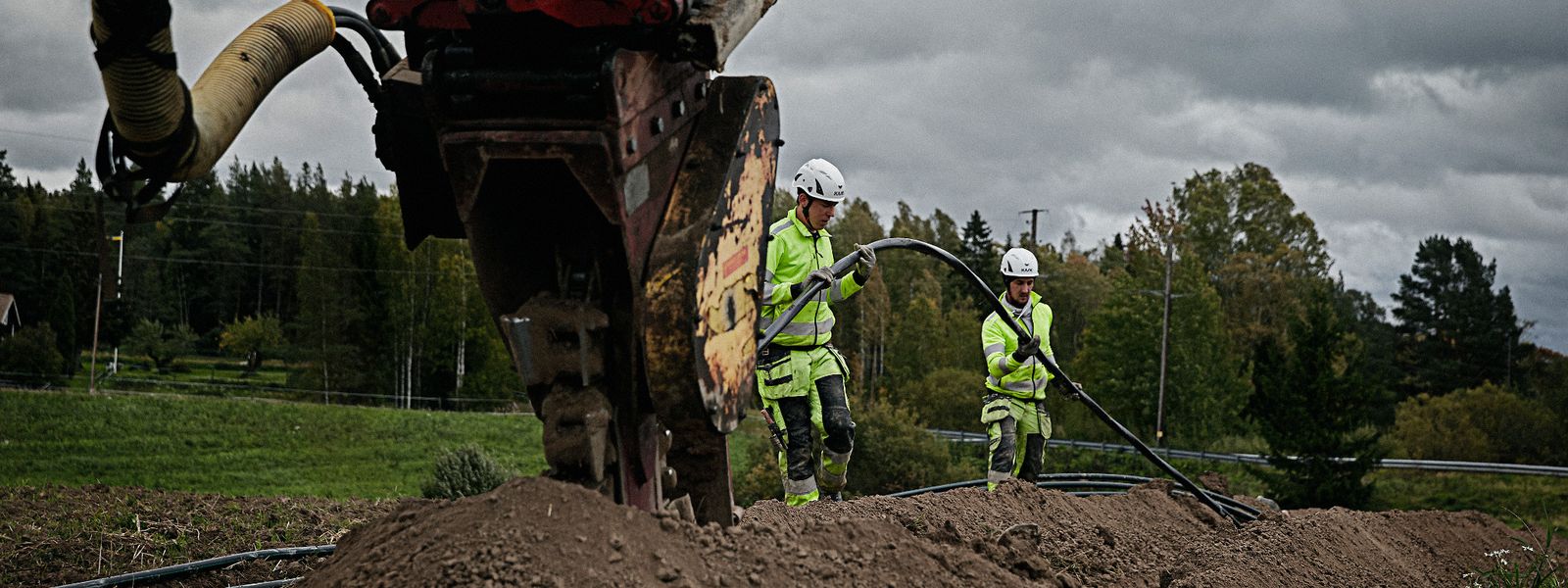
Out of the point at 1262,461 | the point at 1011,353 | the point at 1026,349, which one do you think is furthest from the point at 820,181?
the point at 1262,461

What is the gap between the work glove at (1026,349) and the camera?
10617mm

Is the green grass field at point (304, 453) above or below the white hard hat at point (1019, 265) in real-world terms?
below

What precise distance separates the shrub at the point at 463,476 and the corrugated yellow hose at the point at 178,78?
16068mm

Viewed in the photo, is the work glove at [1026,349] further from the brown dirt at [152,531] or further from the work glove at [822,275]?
the brown dirt at [152,531]

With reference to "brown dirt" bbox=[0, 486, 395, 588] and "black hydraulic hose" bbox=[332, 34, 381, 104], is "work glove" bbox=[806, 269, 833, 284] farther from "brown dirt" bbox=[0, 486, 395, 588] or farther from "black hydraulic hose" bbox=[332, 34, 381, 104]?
"black hydraulic hose" bbox=[332, 34, 381, 104]

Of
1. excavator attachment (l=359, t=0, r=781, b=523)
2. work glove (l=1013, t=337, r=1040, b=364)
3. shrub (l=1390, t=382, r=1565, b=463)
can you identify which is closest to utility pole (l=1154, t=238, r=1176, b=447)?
shrub (l=1390, t=382, r=1565, b=463)

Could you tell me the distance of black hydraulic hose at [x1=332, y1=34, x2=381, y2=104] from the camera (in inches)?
195

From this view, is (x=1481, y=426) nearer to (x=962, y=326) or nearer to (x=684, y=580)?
(x=962, y=326)

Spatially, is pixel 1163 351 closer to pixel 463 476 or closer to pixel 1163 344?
pixel 1163 344

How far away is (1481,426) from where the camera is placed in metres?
41.3

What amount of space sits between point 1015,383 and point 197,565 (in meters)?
6.58

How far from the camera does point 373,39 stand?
16.6 feet

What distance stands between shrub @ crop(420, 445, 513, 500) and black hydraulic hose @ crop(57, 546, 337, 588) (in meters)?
12.9

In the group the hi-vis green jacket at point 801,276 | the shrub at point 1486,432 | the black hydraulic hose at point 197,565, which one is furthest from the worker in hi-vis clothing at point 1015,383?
the shrub at point 1486,432
